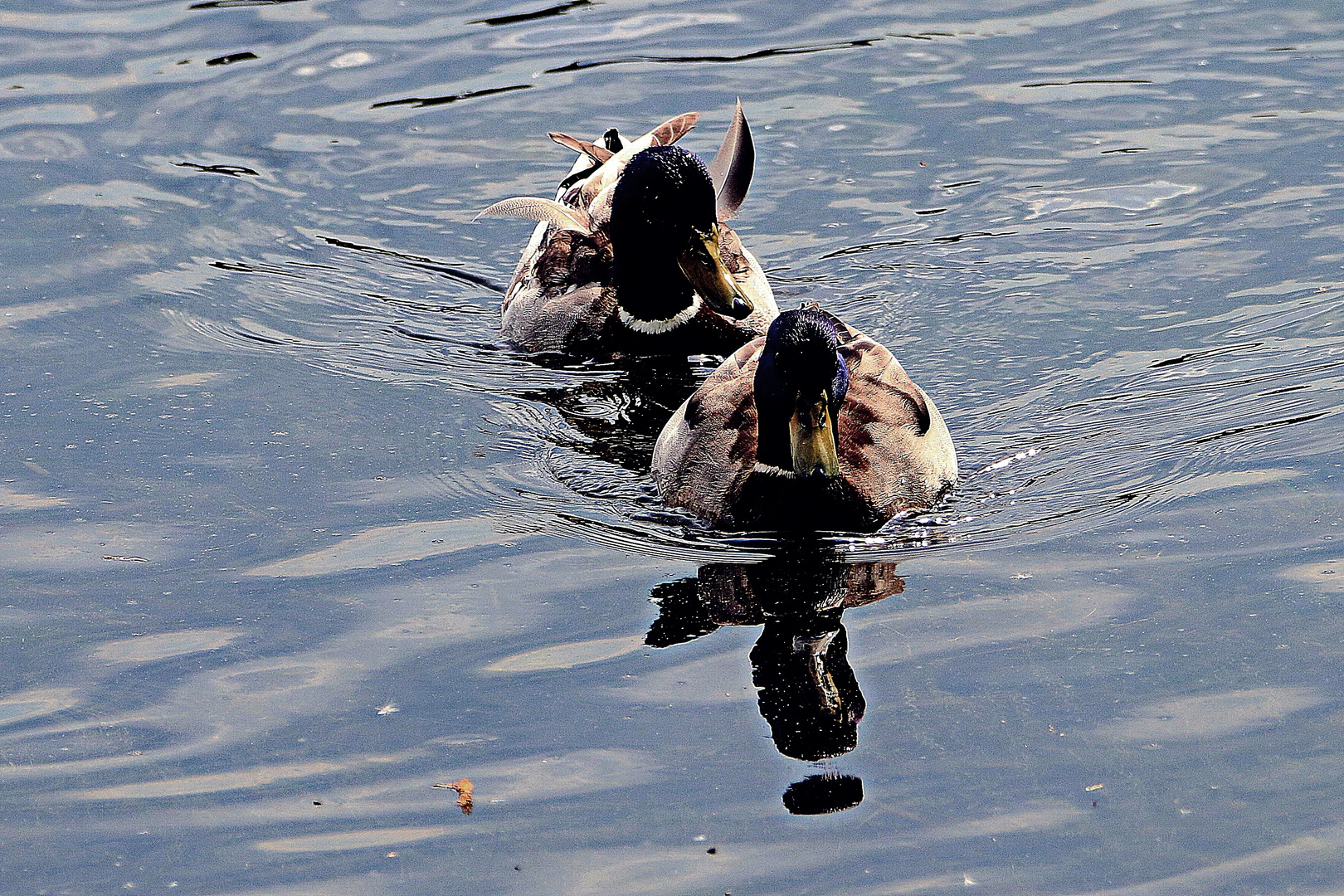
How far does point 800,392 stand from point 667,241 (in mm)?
2892

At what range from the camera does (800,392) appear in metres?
7.98

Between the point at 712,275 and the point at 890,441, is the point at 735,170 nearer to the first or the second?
the point at 712,275

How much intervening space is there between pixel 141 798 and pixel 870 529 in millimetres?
3297

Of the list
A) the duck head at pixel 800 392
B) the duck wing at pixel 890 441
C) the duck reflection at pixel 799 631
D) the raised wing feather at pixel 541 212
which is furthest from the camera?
the raised wing feather at pixel 541 212

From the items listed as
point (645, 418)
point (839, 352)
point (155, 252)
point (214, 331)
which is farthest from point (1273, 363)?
point (155, 252)

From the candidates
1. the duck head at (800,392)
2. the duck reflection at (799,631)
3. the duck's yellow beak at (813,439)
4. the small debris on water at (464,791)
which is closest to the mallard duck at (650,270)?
the duck head at (800,392)

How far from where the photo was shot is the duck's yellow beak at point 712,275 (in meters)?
10.4

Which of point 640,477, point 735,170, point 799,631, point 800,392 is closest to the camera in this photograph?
point 799,631

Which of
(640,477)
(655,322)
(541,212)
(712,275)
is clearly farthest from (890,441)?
(541,212)

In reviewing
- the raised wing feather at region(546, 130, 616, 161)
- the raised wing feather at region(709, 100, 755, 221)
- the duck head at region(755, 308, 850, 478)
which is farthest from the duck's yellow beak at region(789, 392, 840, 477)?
the raised wing feather at region(546, 130, 616, 161)

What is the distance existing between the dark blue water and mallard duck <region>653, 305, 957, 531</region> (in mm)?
195

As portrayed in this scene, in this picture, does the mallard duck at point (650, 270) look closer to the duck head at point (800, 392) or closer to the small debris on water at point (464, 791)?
the duck head at point (800, 392)

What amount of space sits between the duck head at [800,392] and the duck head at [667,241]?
2.31m

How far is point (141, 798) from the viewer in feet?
20.7
